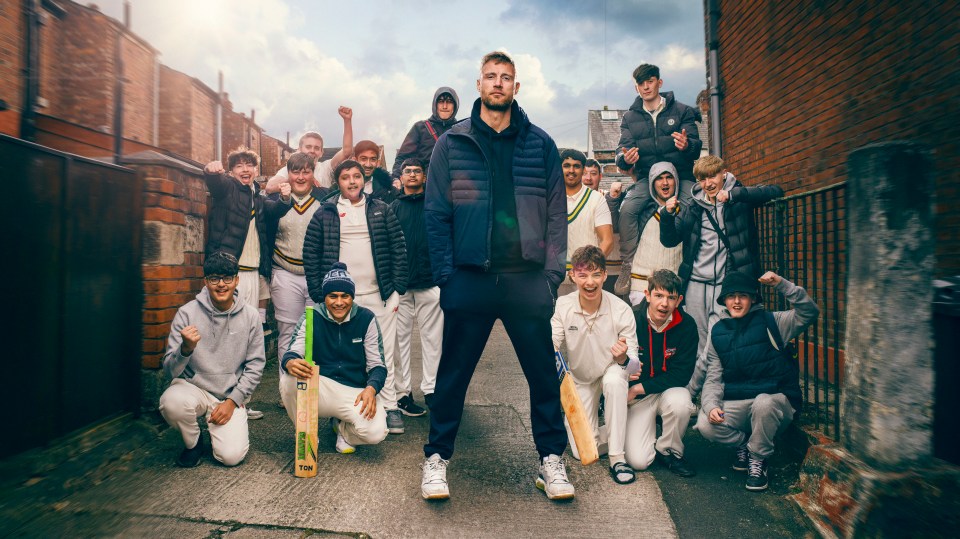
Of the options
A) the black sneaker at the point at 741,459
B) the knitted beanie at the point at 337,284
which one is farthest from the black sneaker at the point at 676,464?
the knitted beanie at the point at 337,284

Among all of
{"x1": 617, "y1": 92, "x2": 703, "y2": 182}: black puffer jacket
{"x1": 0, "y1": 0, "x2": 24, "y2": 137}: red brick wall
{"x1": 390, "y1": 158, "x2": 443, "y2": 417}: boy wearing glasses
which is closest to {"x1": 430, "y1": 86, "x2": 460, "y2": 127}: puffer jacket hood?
{"x1": 390, "y1": 158, "x2": 443, "y2": 417}: boy wearing glasses

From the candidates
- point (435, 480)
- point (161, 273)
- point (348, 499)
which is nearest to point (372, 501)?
point (348, 499)

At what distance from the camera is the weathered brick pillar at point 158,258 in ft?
12.2

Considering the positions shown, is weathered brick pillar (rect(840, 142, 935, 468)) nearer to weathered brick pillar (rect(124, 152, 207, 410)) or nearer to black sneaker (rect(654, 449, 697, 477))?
black sneaker (rect(654, 449, 697, 477))

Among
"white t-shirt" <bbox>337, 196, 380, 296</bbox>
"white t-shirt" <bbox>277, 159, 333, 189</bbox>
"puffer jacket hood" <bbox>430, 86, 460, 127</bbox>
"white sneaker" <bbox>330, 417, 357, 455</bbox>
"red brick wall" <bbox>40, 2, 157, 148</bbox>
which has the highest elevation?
"red brick wall" <bbox>40, 2, 157, 148</bbox>

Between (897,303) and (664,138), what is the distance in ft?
9.71

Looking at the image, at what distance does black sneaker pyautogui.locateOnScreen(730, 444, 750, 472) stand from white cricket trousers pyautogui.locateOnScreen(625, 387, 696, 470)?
1.11 ft

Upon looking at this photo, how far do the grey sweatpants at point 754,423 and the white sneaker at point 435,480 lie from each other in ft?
5.49

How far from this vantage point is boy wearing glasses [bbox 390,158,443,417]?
432 cm

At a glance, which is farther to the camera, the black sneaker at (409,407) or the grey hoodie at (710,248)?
the black sneaker at (409,407)

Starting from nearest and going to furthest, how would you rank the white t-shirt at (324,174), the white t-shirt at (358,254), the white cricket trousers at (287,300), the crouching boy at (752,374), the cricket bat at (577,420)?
the cricket bat at (577,420), the crouching boy at (752,374), the white t-shirt at (358,254), the white cricket trousers at (287,300), the white t-shirt at (324,174)

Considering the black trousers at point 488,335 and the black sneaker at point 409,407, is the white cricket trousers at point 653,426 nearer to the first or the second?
the black trousers at point 488,335

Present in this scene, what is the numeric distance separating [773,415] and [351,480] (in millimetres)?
2451

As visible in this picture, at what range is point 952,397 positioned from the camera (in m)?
2.21
